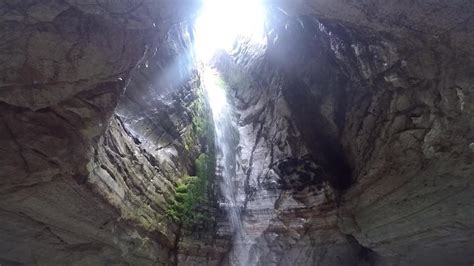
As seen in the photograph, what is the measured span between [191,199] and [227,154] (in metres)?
2.17

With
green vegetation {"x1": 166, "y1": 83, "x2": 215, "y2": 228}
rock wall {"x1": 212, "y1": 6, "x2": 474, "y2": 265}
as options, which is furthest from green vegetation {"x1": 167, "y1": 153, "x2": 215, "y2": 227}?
rock wall {"x1": 212, "y1": 6, "x2": 474, "y2": 265}

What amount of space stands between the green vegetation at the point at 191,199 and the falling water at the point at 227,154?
502 mm

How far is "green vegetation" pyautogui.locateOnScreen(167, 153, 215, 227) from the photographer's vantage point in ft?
21.8

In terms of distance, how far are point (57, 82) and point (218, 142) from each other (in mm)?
5430

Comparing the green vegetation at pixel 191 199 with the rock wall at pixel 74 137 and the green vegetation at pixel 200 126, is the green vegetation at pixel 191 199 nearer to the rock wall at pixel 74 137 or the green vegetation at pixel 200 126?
the green vegetation at pixel 200 126

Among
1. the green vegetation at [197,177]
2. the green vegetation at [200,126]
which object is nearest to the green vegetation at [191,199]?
the green vegetation at [197,177]

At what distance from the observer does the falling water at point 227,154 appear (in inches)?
285

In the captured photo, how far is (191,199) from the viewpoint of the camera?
6.95m

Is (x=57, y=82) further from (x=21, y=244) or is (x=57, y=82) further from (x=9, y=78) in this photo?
(x=21, y=244)

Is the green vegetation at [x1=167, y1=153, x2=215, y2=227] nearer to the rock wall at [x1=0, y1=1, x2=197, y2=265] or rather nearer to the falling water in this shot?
the falling water

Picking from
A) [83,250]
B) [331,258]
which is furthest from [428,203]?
[83,250]

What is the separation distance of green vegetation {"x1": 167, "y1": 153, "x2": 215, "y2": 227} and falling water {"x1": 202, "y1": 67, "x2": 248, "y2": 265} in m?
0.50

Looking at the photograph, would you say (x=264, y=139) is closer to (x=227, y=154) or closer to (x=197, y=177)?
(x=227, y=154)

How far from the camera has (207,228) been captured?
7.03 m
